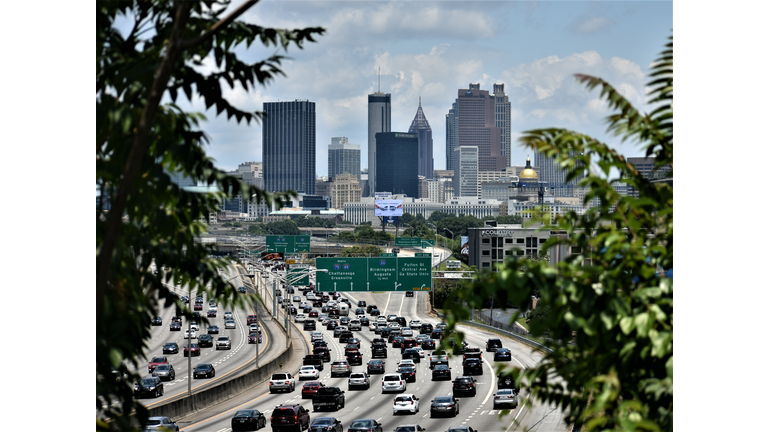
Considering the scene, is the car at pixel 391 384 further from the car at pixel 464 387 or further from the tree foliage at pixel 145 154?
the tree foliage at pixel 145 154

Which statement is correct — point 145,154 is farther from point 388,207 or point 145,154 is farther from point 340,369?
point 388,207

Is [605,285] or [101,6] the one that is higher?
[101,6]

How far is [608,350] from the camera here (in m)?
5.47

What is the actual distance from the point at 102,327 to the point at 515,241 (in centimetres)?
10176

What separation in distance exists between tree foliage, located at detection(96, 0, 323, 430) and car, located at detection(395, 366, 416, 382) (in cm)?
4901

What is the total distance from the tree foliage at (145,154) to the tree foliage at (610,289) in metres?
2.50

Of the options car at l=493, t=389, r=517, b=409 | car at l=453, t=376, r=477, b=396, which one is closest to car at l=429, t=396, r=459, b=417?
car at l=493, t=389, r=517, b=409

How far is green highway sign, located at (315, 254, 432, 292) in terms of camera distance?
59938 millimetres

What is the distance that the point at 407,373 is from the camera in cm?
5544

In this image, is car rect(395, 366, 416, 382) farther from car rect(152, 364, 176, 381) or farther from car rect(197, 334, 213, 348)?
car rect(197, 334, 213, 348)

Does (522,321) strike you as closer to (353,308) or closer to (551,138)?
(353,308)

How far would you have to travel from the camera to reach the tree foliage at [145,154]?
6.12 meters

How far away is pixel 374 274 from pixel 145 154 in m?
54.0

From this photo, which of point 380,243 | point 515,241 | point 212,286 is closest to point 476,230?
point 515,241
